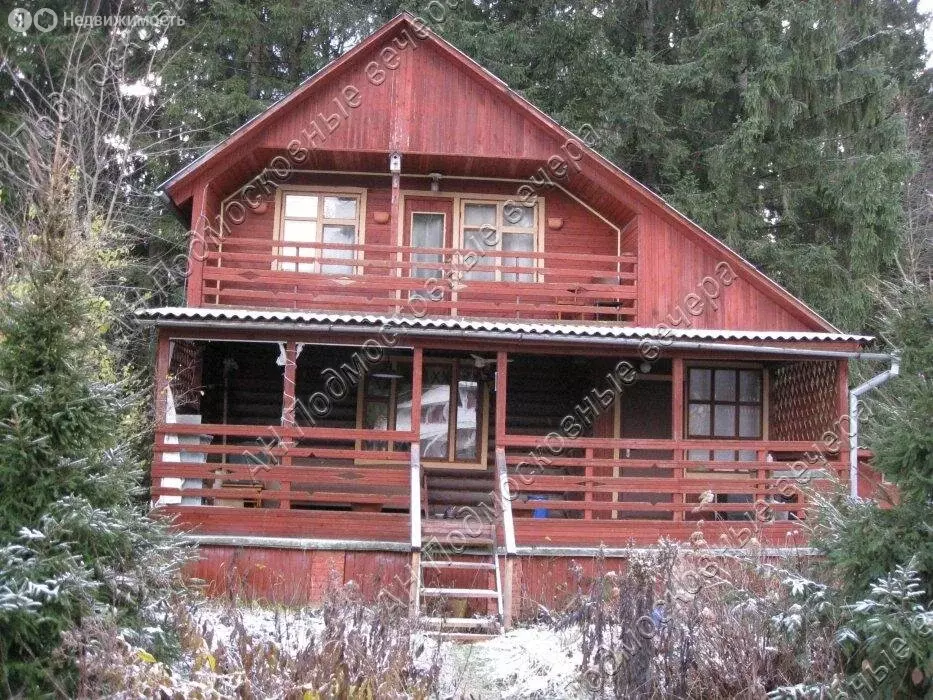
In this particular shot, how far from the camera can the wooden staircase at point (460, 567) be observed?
399 inches

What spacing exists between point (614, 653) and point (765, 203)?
59.4 feet

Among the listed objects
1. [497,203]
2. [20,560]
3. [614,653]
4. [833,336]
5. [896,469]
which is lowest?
[614,653]

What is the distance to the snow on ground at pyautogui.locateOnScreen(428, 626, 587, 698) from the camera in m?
7.47

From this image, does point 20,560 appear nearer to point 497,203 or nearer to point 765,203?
point 497,203

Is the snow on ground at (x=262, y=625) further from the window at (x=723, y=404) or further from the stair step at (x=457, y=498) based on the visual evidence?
the window at (x=723, y=404)

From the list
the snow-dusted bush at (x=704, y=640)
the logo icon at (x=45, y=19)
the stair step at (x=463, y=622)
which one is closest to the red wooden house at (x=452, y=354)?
the stair step at (x=463, y=622)

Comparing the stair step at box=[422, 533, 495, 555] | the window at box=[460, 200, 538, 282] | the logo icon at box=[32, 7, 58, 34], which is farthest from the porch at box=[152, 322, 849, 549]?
the logo icon at box=[32, 7, 58, 34]

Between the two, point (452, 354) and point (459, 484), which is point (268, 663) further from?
point (452, 354)

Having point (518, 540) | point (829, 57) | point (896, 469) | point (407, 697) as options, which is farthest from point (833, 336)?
point (829, 57)

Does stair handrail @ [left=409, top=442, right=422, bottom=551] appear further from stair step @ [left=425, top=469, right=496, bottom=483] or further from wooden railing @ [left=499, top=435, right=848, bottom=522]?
stair step @ [left=425, top=469, right=496, bottom=483]

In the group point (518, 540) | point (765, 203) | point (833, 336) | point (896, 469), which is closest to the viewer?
point (896, 469)

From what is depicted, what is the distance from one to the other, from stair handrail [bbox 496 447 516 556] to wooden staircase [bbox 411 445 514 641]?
1 cm

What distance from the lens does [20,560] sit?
5812 millimetres

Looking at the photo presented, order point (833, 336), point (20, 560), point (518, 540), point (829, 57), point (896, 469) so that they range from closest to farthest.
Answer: point (20, 560) → point (896, 469) → point (518, 540) → point (833, 336) → point (829, 57)
